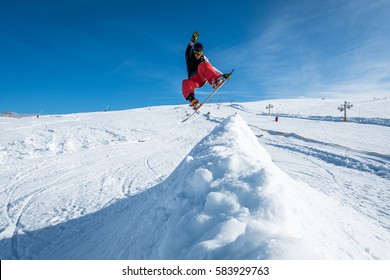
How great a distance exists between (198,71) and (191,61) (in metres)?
0.32

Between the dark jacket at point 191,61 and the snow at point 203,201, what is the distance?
2.13 metres

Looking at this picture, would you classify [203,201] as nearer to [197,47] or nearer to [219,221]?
[219,221]

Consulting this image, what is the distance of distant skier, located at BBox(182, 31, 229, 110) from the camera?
21.4ft

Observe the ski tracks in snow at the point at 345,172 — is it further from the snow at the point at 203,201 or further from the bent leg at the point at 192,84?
the bent leg at the point at 192,84

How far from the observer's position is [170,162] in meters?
9.31

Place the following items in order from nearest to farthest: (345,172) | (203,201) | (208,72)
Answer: (203,201) < (208,72) < (345,172)

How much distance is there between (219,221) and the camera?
231 centimetres

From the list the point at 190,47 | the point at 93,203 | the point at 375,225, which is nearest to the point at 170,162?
the point at 93,203

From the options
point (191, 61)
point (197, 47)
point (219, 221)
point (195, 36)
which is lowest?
point (219, 221)

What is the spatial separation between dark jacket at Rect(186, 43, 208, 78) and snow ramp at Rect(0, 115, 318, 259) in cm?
314

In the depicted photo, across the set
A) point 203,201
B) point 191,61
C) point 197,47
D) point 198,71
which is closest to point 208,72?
point 198,71
